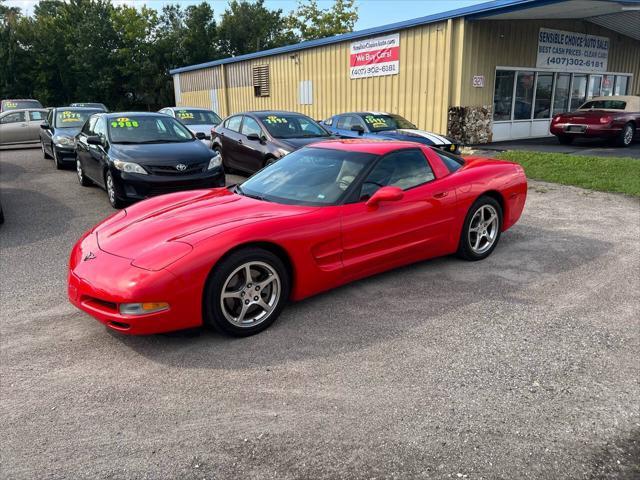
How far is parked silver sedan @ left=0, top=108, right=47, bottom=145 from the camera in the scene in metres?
17.4

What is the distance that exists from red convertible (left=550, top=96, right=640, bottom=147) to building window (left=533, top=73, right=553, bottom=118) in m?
2.19

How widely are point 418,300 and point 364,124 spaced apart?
9.05 meters

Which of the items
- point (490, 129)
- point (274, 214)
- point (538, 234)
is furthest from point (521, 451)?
point (490, 129)

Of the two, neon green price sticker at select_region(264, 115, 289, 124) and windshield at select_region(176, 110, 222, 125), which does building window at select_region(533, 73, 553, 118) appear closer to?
windshield at select_region(176, 110, 222, 125)

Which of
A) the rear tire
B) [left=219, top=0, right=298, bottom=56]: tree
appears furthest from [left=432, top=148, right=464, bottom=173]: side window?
[left=219, top=0, right=298, bottom=56]: tree

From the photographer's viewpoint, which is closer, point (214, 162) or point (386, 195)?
point (386, 195)

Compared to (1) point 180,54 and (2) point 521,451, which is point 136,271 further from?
(1) point 180,54

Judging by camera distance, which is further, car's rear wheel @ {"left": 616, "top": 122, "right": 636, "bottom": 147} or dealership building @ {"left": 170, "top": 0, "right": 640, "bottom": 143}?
car's rear wheel @ {"left": 616, "top": 122, "right": 636, "bottom": 147}

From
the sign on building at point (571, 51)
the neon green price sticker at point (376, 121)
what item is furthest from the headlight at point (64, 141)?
the sign on building at point (571, 51)

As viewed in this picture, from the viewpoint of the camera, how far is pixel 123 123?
8883mm

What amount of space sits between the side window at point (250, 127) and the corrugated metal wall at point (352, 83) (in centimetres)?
698

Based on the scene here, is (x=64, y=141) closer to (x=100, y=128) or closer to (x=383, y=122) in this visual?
(x=100, y=128)

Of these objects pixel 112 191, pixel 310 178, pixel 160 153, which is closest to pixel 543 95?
pixel 160 153

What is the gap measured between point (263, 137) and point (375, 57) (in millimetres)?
8660
